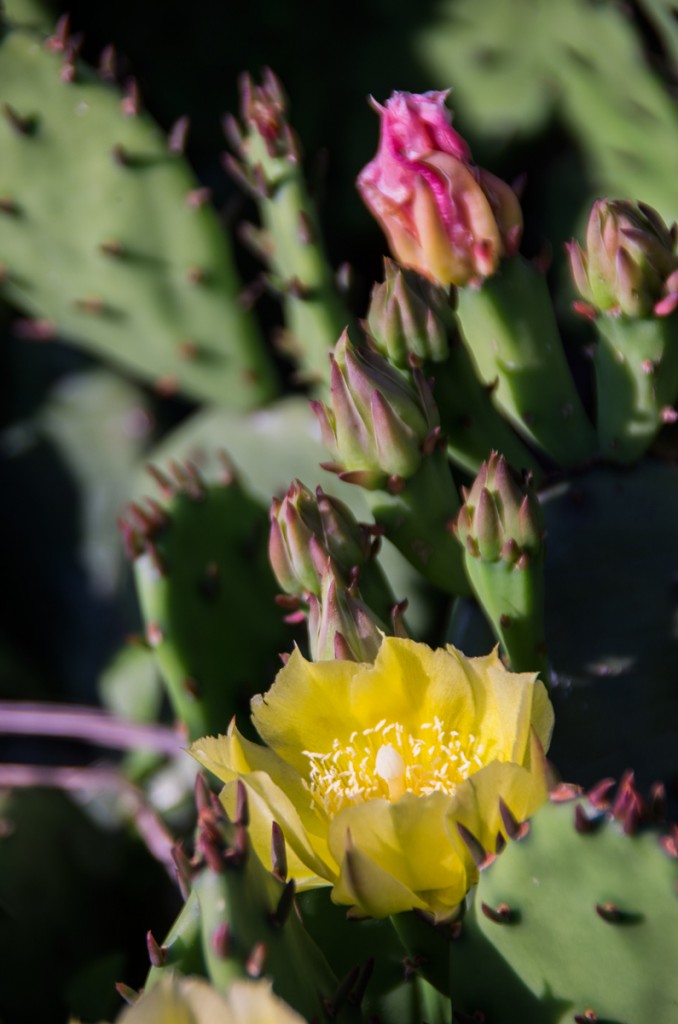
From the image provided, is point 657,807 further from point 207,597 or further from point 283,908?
point 207,597

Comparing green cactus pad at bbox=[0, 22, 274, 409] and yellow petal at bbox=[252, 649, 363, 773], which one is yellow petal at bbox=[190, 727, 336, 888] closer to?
yellow petal at bbox=[252, 649, 363, 773]

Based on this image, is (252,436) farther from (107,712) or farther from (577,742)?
(577,742)

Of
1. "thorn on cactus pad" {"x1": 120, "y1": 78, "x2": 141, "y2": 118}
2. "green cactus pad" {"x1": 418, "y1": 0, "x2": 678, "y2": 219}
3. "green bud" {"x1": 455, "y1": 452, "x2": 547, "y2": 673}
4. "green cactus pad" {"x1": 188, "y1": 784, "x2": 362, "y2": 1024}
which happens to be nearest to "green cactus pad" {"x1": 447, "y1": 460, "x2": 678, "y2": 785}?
"green bud" {"x1": 455, "y1": 452, "x2": 547, "y2": 673}

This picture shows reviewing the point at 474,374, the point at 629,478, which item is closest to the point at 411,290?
the point at 474,374

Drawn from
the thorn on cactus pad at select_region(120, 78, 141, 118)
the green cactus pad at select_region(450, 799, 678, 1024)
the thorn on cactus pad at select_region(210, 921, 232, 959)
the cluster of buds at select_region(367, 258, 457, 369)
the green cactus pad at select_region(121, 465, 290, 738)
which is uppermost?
the thorn on cactus pad at select_region(120, 78, 141, 118)

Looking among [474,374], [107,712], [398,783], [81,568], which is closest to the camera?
[398,783]

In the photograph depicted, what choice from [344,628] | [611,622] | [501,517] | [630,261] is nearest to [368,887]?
[344,628]

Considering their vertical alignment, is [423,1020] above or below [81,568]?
above
